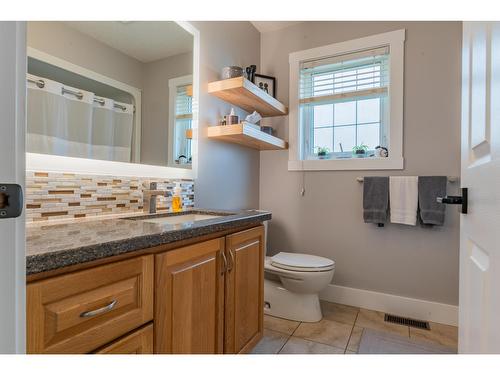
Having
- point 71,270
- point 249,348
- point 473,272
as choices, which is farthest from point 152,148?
point 473,272

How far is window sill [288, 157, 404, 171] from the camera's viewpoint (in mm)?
2202

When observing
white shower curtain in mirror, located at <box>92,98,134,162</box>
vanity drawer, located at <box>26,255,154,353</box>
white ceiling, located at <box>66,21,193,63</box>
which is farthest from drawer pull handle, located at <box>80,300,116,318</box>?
white ceiling, located at <box>66,21,193,63</box>

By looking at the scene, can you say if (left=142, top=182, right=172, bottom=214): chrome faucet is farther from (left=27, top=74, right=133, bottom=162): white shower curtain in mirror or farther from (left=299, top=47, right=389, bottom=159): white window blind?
(left=299, top=47, right=389, bottom=159): white window blind

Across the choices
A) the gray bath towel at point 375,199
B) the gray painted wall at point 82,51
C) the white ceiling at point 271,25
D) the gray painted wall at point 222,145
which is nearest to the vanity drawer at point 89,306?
the gray painted wall at point 82,51

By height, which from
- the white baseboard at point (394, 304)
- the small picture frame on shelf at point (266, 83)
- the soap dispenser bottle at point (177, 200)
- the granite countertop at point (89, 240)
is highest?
the small picture frame on shelf at point (266, 83)

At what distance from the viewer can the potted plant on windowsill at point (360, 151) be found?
7.72ft

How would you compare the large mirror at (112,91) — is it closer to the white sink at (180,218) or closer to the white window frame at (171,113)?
the white window frame at (171,113)

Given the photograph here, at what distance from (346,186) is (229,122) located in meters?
1.12

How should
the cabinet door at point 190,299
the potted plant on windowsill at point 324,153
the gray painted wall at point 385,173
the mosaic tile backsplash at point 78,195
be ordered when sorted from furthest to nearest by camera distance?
the potted plant on windowsill at point 324,153 → the gray painted wall at point 385,173 → the mosaic tile backsplash at point 78,195 → the cabinet door at point 190,299

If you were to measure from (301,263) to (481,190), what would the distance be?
1.42 m

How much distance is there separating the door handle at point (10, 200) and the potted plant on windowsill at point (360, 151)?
2343 mm

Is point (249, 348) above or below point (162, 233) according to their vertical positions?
below
